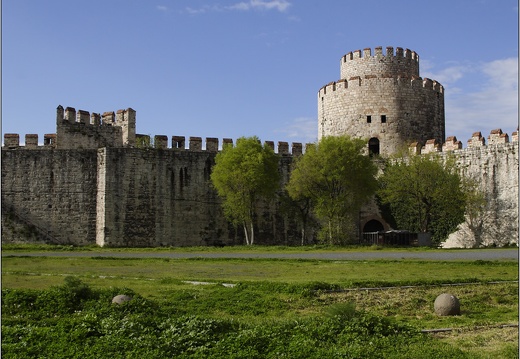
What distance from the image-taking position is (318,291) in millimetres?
16062

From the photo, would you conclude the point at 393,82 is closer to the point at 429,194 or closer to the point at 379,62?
the point at 379,62

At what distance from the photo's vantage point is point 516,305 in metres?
15.3

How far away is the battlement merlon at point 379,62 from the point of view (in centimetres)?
4650

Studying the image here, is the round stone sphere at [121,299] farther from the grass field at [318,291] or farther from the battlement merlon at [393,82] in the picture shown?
the battlement merlon at [393,82]

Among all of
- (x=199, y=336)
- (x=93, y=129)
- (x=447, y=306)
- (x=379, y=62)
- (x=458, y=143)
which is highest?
(x=379, y=62)

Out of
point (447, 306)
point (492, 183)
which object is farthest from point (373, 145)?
point (447, 306)

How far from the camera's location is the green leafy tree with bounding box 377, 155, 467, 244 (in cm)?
3834

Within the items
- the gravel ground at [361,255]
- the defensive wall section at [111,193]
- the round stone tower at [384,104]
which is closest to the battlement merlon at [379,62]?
the round stone tower at [384,104]

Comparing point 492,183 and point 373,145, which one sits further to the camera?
point 373,145

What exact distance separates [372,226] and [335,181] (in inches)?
257

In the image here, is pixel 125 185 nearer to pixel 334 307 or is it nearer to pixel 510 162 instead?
pixel 510 162

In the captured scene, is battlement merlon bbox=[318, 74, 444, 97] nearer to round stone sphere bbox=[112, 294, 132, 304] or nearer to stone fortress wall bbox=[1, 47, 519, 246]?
stone fortress wall bbox=[1, 47, 519, 246]

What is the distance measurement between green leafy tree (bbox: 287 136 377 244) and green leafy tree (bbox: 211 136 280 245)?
1.49m

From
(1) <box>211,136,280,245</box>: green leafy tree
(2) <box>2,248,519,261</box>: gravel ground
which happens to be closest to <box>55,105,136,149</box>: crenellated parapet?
(1) <box>211,136,280,245</box>: green leafy tree
